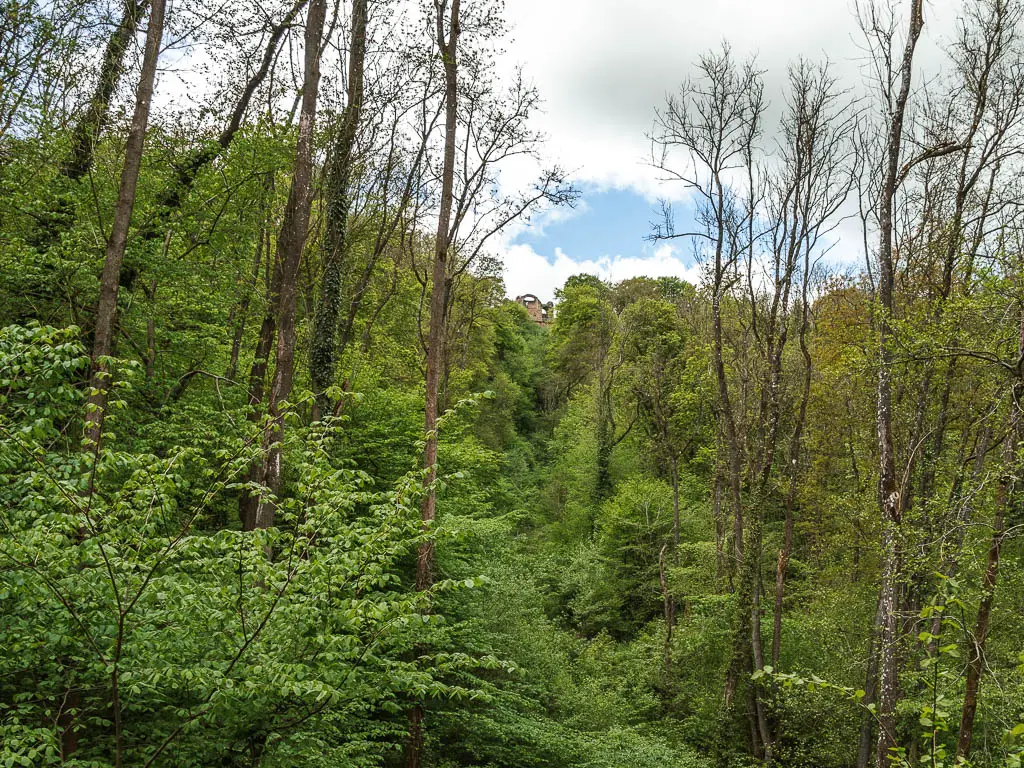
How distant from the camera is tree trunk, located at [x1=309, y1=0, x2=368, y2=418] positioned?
11.1 meters

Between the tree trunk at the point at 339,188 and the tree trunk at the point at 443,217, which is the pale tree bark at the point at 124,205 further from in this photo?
the tree trunk at the point at 339,188

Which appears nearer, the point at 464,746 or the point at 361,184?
the point at 464,746

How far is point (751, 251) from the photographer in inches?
531

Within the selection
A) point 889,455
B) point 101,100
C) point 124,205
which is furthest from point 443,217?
point 889,455

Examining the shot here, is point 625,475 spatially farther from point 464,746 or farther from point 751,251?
point 464,746

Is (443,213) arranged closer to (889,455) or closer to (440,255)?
(440,255)

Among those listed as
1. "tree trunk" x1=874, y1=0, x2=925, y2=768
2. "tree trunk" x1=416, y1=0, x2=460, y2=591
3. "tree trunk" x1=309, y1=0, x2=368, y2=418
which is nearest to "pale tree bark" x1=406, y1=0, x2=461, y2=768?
"tree trunk" x1=416, y1=0, x2=460, y2=591

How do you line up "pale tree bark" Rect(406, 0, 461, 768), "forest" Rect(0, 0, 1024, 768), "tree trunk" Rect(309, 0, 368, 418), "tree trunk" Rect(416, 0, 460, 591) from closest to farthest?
"forest" Rect(0, 0, 1024, 768)
"pale tree bark" Rect(406, 0, 461, 768)
"tree trunk" Rect(416, 0, 460, 591)
"tree trunk" Rect(309, 0, 368, 418)

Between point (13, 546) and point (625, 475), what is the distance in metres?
23.7

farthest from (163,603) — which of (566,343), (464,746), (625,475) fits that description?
(566,343)

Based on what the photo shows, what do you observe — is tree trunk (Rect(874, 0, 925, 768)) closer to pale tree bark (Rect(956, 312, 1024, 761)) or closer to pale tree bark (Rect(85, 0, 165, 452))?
pale tree bark (Rect(956, 312, 1024, 761))

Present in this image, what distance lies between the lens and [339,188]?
38.1 feet

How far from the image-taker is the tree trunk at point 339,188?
1107cm

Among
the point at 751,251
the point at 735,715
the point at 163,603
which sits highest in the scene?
the point at 751,251
